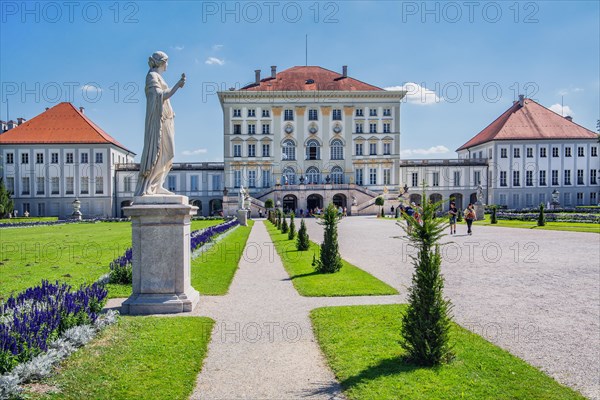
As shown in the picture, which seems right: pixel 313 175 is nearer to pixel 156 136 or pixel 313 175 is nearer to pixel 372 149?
pixel 372 149

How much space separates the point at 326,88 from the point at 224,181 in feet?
59.4

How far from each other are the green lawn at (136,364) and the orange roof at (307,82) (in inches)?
2277

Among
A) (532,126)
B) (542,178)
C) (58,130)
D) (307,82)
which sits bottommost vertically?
(542,178)

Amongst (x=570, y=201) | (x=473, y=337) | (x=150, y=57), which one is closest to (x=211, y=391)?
(x=473, y=337)

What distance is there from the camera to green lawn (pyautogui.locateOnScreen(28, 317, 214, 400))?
4.48 meters

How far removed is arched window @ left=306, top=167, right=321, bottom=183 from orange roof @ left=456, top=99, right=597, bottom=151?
2225 cm

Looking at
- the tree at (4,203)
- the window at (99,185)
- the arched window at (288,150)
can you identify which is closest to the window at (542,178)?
the arched window at (288,150)

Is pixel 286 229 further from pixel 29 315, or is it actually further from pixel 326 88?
pixel 326 88

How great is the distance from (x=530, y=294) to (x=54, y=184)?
5826 cm

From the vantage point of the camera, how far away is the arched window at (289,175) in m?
61.8

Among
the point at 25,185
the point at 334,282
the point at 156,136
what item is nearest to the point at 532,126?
the point at 334,282

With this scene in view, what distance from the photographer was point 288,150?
6256 cm

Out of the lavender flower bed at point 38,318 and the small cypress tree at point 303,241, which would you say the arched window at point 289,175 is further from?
the lavender flower bed at point 38,318

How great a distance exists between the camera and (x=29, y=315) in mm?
5254
